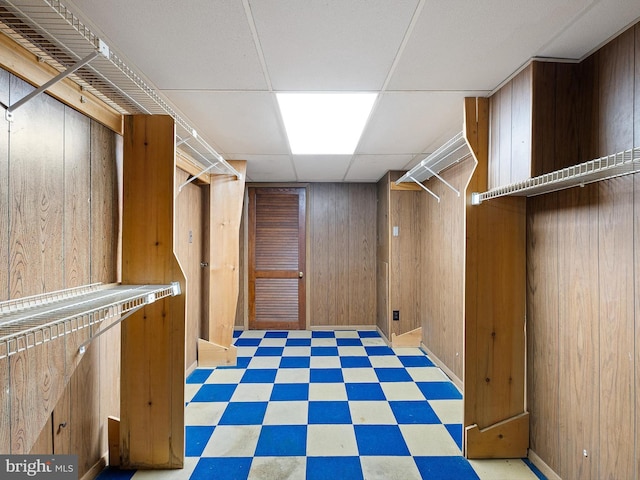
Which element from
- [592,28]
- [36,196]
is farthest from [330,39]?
[36,196]

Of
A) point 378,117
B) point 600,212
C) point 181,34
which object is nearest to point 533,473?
point 600,212

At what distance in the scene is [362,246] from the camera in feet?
17.3

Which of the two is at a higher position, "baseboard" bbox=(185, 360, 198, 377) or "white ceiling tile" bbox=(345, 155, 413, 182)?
"white ceiling tile" bbox=(345, 155, 413, 182)

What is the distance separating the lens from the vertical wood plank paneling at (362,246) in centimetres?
Result: 525

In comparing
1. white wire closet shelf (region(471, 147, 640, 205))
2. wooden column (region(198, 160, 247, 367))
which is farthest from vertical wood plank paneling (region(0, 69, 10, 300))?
wooden column (region(198, 160, 247, 367))

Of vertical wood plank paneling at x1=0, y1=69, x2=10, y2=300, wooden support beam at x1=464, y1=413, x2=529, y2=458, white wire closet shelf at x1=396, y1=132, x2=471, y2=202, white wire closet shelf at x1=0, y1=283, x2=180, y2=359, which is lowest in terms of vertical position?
wooden support beam at x1=464, y1=413, x2=529, y2=458

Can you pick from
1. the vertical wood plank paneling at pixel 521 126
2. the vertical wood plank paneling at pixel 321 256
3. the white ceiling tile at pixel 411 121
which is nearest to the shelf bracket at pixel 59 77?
the white ceiling tile at pixel 411 121

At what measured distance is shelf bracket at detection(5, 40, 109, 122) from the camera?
1.16 meters

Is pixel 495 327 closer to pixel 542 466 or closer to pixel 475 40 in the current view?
pixel 542 466

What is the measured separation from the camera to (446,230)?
3539mm

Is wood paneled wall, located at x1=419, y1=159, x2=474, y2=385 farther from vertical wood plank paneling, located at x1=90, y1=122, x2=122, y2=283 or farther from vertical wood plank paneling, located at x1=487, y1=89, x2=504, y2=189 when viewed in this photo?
vertical wood plank paneling, located at x1=90, y1=122, x2=122, y2=283

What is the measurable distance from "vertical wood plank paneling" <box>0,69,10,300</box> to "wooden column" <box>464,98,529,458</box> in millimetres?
2298

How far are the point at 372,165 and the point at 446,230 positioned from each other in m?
1.15
